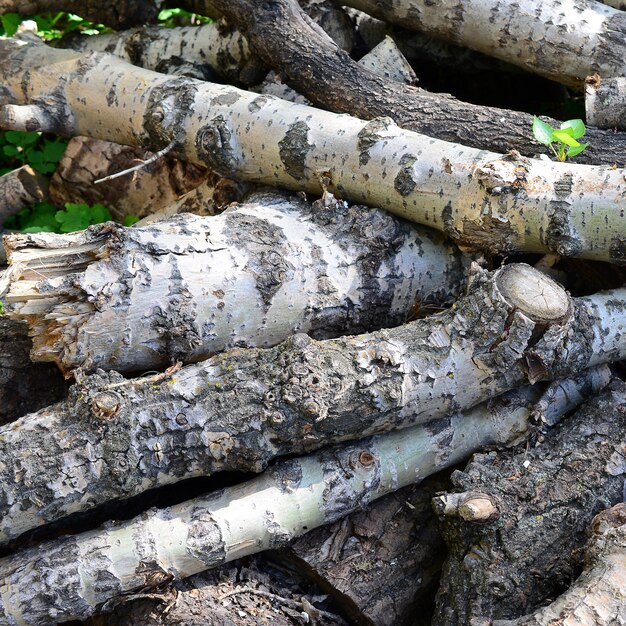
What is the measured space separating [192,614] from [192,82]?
1.92m

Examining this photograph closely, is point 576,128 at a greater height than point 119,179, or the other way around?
point 576,128

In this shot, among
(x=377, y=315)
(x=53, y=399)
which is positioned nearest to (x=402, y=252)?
(x=377, y=315)

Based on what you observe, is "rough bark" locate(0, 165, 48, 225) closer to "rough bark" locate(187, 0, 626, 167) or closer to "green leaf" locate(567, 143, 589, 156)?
"rough bark" locate(187, 0, 626, 167)

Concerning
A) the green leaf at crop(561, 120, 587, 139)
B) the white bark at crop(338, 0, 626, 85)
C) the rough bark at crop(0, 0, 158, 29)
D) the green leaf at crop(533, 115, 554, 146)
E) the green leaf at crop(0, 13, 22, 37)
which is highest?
the white bark at crop(338, 0, 626, 85)

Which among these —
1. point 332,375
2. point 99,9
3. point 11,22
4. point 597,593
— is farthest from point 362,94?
point 11,22

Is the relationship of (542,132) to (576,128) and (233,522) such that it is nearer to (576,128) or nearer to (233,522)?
(576,128)

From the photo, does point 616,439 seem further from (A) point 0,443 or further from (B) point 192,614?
(A) point 0,443

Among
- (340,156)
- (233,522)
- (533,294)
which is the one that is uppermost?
(340,156)

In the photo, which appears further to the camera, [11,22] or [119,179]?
[11,22]

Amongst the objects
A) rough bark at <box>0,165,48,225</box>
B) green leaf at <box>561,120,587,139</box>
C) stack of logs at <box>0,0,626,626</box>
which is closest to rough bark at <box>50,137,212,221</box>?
rough bark at <box>0,165,48,225</box>

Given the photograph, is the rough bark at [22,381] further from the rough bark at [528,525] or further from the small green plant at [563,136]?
the small green plant at [563,136]

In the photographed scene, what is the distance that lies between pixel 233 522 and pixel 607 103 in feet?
Answer: 6.36

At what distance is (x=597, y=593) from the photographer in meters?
1.90

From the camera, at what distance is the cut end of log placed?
2191 mm
